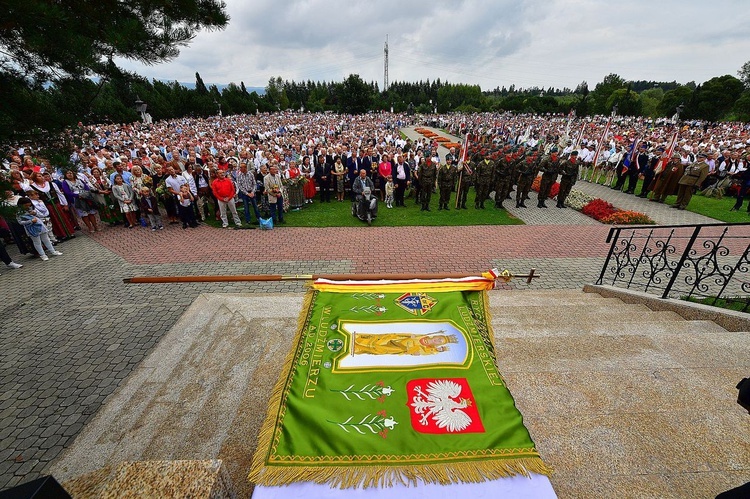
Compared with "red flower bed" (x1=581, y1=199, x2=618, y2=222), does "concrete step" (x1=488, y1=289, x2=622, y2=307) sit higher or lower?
higher

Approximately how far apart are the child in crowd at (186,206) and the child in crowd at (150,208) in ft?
2.38

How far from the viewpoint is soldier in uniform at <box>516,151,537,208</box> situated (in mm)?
13617

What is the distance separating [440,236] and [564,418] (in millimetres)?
7870

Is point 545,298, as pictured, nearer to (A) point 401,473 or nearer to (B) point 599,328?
(B) point 599,328

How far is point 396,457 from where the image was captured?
84.4 inches

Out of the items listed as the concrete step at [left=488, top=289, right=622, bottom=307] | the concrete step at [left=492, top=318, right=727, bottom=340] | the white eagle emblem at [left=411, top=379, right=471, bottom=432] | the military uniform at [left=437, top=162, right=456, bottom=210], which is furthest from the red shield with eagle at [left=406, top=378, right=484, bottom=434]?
the military uniform at [left=437, top=162, right=456, bottom=210]

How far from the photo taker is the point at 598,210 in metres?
12.9

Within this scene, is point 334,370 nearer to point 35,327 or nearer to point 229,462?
point 229,462

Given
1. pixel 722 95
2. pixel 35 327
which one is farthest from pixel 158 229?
pixel 722 95

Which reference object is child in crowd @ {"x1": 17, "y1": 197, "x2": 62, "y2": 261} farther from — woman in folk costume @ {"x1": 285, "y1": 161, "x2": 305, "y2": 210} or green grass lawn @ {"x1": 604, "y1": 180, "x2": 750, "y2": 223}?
green grass lawn @ {"x1": 604, "y1": 180, "x2": 750, "y2": 223}

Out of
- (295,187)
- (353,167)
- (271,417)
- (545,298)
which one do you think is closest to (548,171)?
(353,167)

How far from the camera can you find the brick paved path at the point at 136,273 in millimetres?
4340

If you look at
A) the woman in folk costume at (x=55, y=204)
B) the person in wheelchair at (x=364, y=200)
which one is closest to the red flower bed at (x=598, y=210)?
the person in wheelchair at (x=364, y=200)

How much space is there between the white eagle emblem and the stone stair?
79 cm
